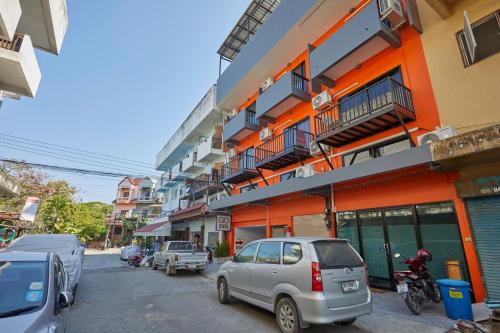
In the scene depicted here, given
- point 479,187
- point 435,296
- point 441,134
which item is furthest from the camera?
point 441,134

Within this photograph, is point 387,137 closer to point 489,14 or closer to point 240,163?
point 489,14

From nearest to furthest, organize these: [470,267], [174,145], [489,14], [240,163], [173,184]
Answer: [470,267]
[489,14]
[240,163]
[174,145]
[173,184]

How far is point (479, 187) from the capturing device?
6570 mm

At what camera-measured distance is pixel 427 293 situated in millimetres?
6223

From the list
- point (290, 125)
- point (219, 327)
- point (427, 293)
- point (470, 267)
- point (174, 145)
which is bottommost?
point (219, 327)

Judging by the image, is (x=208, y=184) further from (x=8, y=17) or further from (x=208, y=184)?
(x=8, y=17)

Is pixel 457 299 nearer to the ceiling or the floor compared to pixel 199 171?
nearer to the floor

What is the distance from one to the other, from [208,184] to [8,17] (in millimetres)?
14054

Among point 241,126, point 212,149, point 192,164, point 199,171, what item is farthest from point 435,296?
point 199,171

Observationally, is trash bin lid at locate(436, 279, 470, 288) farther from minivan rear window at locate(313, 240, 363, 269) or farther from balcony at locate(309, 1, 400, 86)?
balcony at locate(309, 1, 400, 86)

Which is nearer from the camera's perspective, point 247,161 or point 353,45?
point 353,45

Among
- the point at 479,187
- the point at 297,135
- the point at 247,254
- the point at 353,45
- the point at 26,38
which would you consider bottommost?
the point at 247,254

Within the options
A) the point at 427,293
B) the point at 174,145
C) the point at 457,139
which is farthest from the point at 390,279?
the point at 174,145

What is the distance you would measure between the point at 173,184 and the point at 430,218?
29462 millimetres
